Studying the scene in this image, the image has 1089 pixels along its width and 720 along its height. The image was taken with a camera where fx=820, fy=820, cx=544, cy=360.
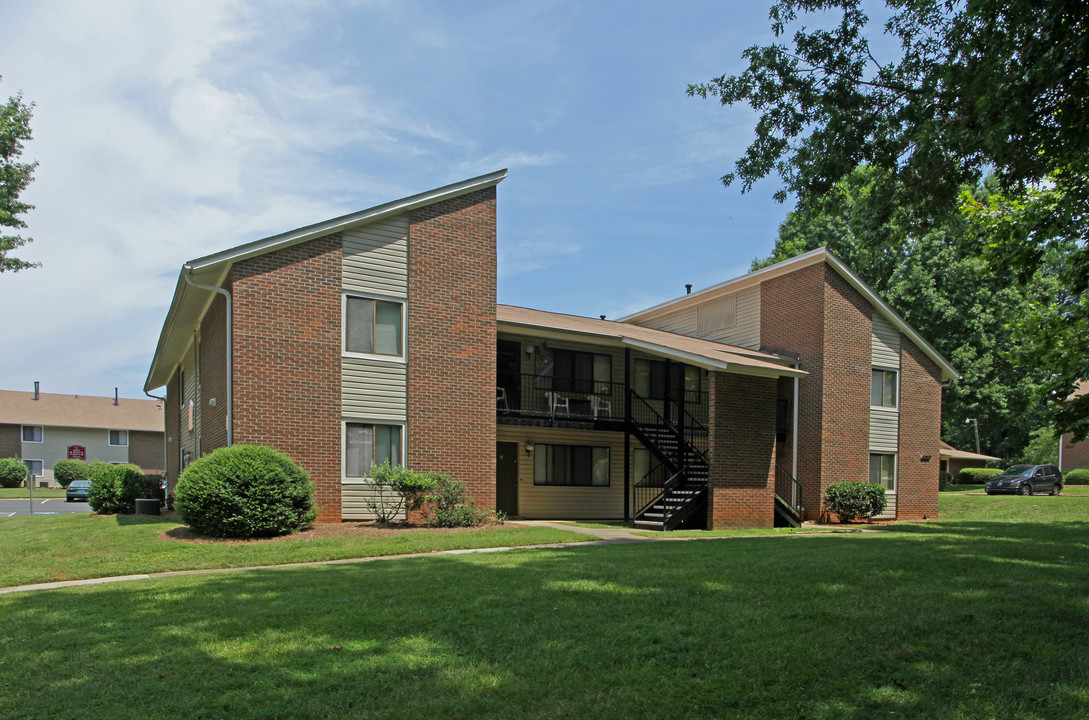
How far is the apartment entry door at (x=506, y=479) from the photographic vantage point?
71.6ft

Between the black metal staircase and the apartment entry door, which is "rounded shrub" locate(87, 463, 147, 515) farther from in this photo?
the black metal staircase

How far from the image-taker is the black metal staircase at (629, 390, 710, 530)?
733 inches

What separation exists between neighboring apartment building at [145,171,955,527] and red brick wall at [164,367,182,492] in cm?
26

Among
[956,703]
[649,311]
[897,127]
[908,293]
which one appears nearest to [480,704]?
[956,703]

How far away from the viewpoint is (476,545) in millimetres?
13469

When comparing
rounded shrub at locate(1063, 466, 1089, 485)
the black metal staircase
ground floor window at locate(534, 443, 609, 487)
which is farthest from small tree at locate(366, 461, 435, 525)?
rounded shrub at locate(1063, 466, 1089, 485)

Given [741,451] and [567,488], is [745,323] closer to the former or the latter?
[741,451]

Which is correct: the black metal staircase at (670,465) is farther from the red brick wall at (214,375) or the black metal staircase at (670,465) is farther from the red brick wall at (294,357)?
the red brick wall at (214,375)

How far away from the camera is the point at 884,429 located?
82.3 ft

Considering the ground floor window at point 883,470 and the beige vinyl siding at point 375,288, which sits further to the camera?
the ground floor window at point 883,470

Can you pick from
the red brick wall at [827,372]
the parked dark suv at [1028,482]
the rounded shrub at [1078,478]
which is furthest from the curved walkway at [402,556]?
the rounded shrub at [1078,478]

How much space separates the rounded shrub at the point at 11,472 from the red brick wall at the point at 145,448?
795 cm

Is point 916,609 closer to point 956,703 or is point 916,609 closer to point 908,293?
point 956,703

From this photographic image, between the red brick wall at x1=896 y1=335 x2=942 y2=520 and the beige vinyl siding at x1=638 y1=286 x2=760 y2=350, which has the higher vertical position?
the beige vinyl siding at x1=638 y1=286 x2=760 y2=350
